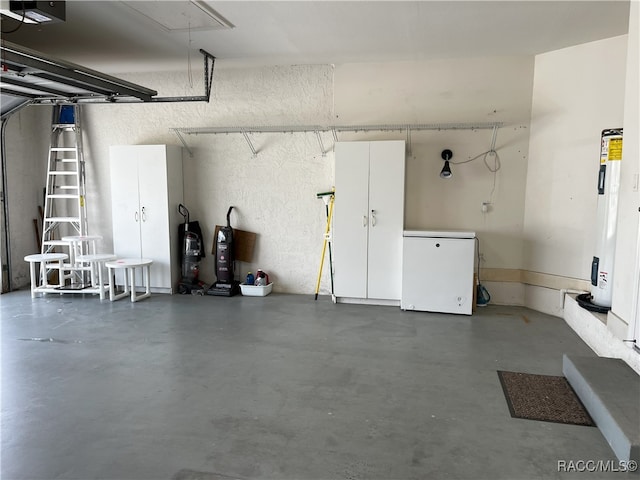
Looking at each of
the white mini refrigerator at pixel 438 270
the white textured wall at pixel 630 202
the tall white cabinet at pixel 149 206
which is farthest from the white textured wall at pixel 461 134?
the tall white cabinet at pixel 149 206

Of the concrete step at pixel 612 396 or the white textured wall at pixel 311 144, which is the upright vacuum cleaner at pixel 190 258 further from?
the concrete step at pixel 612 396

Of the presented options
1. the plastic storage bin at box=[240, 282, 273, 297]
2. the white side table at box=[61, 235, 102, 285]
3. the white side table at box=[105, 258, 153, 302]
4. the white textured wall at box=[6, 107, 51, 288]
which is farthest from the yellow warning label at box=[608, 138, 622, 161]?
the white textured wall at box=[6, 107, 51, 288]

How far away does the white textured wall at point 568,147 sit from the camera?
15.5ft

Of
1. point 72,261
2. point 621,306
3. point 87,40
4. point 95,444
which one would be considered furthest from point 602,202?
point 72,261

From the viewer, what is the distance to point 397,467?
2328mm

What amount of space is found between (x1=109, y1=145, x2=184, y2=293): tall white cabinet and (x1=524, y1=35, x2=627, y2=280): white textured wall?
4784 millimetres

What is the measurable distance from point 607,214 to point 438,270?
5.85 ft

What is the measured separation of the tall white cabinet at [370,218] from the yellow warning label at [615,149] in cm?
211

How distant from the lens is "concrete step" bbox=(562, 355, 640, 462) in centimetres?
234

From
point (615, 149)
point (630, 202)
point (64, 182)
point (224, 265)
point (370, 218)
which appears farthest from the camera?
point (64, 182)

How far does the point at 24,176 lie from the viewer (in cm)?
659

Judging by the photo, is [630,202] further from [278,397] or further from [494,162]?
[278,397]

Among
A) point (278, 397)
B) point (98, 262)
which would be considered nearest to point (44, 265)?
point (98, 262)

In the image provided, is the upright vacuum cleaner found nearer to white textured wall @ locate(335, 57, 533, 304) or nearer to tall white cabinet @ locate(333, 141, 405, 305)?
tall white cabinet @ locate(333, 141, 405, 305)
